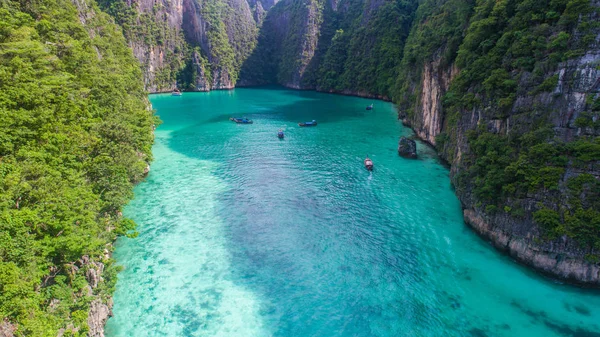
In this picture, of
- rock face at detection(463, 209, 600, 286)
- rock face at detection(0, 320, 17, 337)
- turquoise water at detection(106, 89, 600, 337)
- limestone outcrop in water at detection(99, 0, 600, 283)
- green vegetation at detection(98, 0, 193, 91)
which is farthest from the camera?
green vegetation at detection(98, 0, 193, 91)

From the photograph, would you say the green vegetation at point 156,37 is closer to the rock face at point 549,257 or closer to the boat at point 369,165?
the boat at point 369,165

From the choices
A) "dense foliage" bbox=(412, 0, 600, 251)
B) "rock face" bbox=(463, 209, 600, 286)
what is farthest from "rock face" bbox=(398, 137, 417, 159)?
"rock face" bbox=(463, 209, 600, 286)

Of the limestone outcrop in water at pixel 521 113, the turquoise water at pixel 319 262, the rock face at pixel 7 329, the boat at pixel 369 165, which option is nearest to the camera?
the rock face at pixel 7 329

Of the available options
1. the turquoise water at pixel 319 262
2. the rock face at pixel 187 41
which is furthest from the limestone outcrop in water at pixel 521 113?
the rock face at pixel 187 41

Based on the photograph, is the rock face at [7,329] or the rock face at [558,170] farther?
the rock face at [558,170]

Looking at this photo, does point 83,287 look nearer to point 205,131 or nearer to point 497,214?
point 497,214

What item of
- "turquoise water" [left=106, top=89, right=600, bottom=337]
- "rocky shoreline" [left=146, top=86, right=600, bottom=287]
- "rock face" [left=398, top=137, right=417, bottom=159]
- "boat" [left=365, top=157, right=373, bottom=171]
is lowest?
"turquoise water" [left=106, top=89, right=600, bottom=337]

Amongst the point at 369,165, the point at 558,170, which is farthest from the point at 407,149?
the point at 558,170

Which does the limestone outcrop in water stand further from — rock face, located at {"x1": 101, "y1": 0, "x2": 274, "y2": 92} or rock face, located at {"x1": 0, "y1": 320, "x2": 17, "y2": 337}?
rock face, located at {"x1": 101, "y1": 0, "x2": 274, "y2": 92}
